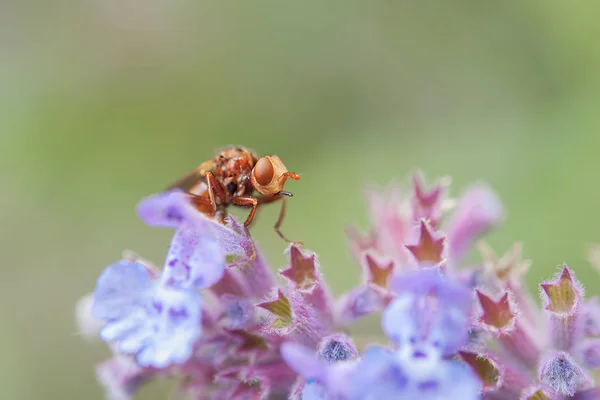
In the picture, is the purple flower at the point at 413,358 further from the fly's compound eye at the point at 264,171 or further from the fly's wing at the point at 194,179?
the fly's wing at the point at 194,179

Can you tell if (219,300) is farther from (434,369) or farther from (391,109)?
(391,109)

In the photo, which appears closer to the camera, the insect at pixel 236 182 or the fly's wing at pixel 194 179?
the insect at pixel 236 182

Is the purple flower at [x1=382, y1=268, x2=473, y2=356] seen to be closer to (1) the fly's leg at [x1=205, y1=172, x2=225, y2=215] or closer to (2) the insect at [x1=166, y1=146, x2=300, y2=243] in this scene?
(2) the insect at [x1=166, y1=146, x2=300, y2=243]

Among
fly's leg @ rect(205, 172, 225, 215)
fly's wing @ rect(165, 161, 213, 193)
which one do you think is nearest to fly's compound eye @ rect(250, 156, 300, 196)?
fly's leg @ rect(205, 172, 225, 215)

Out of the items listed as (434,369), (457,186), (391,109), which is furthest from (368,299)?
(391,109)

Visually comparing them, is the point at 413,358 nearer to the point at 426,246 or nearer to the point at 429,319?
the point at 429,319

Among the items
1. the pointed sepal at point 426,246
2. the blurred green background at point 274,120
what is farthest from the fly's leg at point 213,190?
the blurred green background at point 274,120
